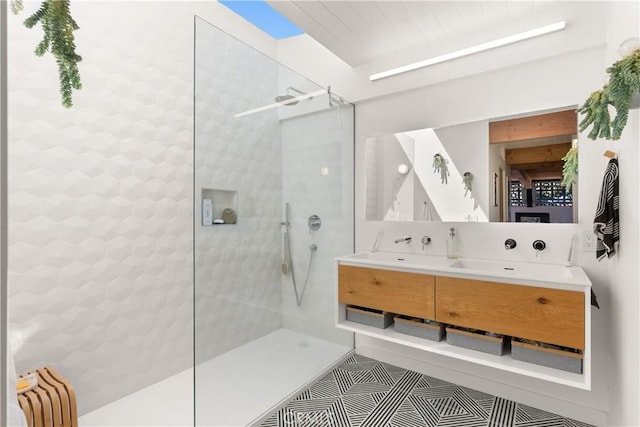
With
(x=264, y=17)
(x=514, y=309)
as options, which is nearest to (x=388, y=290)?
(x=514, y=309)

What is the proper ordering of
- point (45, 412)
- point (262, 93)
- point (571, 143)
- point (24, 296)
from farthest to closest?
point (262, 93), point (571, 143), point (24, 296), point (45, 412)

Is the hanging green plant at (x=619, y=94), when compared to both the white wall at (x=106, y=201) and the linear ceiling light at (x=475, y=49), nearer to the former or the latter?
the linear ceiling light at (x=475, y=49)

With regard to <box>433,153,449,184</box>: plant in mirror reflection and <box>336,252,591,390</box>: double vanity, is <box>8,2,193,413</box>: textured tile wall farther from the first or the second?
<box>433,153,449,184</box>: plant in mirror reflection

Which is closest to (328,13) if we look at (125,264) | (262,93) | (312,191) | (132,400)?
(262,93)

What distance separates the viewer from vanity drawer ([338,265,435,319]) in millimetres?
2131

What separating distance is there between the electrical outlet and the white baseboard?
2.79 ft

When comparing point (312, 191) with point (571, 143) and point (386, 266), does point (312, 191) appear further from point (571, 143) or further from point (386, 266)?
point (571, 143)

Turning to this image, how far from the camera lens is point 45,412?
167cm

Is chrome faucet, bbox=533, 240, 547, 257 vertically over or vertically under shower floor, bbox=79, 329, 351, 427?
over

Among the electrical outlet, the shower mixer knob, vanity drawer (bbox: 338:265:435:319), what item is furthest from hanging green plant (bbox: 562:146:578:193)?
the shower mixer knob

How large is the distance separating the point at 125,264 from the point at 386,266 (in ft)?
5.73

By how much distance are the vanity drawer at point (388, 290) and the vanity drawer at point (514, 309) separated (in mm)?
81

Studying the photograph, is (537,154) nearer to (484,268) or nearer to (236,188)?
(484,268)

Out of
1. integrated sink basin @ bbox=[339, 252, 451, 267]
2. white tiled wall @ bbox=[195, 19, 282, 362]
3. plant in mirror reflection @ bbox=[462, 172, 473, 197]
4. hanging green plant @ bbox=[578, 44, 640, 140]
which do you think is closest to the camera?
hanging green plant @ bbox=[578, 44, 640, 140]
